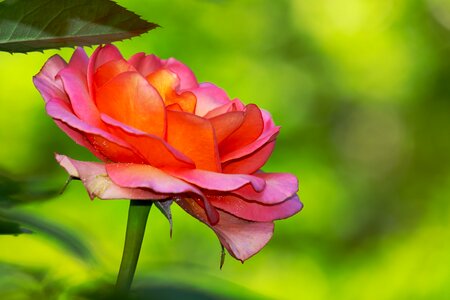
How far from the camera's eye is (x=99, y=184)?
320 millimetres

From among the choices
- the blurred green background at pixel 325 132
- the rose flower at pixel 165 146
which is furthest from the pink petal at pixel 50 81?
the blurred green background at pixel 325 132

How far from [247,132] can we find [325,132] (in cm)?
176

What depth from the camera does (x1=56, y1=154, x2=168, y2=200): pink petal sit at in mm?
317

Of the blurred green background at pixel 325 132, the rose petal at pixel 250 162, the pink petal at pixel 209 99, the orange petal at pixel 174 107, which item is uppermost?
the orange petal at pixel 174 107

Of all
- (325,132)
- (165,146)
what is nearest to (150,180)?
(165,146)

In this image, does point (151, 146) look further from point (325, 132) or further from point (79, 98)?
point (325, 132)

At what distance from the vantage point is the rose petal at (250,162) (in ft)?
1.22

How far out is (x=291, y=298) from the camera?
1683 millimetres

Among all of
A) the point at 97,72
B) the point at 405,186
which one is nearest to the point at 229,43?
the point at 405,186

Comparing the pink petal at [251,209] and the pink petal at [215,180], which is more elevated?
the pink petal at [215,180]

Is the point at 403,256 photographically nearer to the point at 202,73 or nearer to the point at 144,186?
the point at 202,73

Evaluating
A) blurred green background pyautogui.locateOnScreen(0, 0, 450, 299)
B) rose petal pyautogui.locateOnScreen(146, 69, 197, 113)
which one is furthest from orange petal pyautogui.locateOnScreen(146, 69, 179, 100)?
blurred green background pyautogui.locateOnScreen(0, 0, 450, 299)

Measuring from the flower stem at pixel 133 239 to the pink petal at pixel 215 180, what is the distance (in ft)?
0.06

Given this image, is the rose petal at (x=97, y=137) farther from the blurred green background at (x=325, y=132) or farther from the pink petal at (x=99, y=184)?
the blurred green background at (x=325, y=132)
